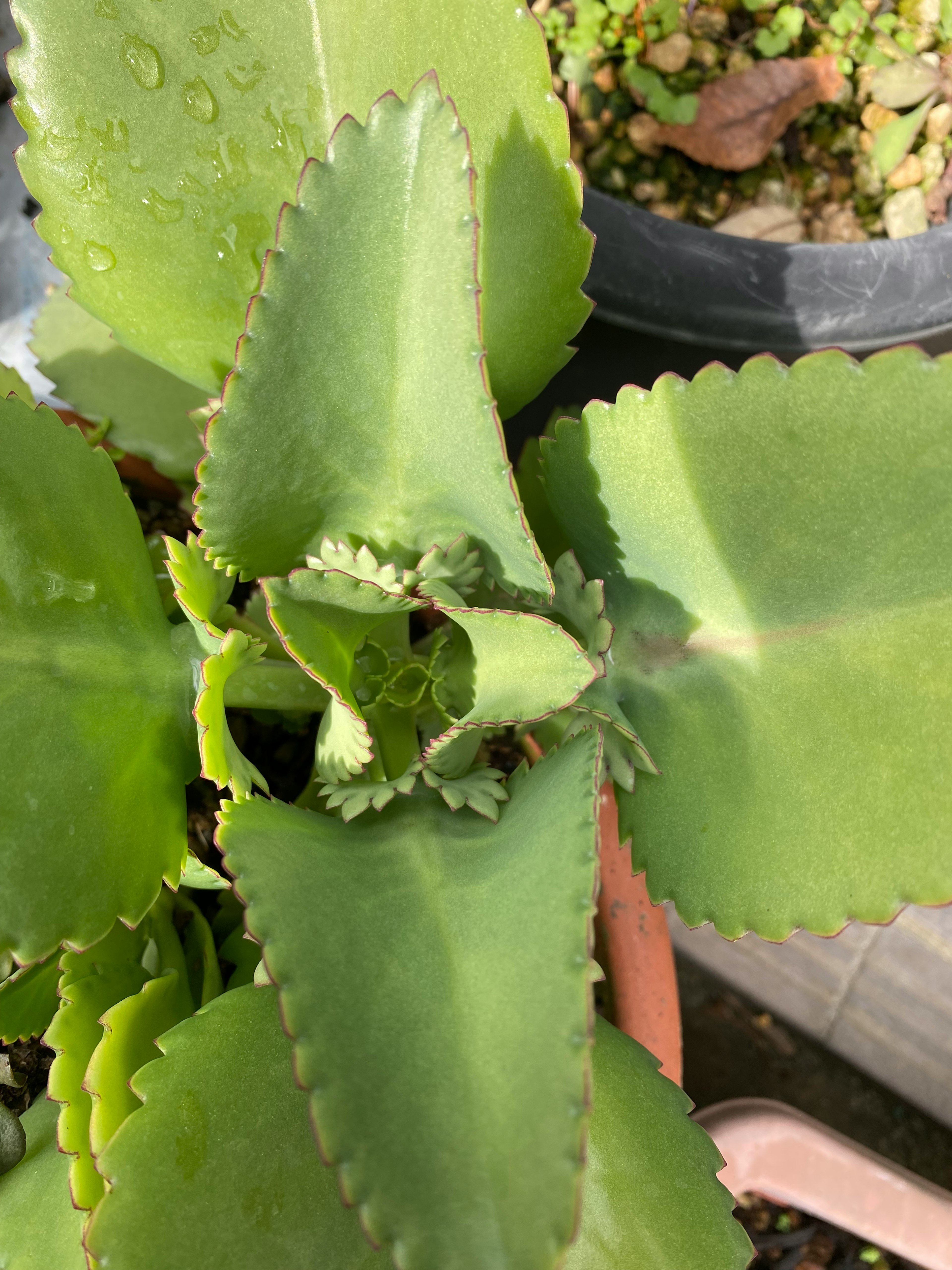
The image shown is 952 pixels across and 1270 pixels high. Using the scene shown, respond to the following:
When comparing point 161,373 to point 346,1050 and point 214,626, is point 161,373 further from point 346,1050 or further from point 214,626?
point 346,1050

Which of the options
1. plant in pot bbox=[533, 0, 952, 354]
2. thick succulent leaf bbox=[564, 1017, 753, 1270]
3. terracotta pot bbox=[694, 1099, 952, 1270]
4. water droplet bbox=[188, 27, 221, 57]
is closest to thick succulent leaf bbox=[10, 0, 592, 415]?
water droplet bbox=[188, 27, 221, 57]

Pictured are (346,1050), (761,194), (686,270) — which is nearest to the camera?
(346,1050)

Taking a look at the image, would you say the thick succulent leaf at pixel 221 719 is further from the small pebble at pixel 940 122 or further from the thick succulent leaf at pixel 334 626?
the small pebble at pixel 940 122

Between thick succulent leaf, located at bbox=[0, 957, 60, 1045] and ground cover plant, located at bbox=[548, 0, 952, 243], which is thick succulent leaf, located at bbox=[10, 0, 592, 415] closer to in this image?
thick succulent leaf, located at bbox=[0, 957, 60, 1045]

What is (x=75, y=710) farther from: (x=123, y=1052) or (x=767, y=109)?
(x=767, y=109)

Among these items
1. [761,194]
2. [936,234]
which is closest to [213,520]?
[936,234]

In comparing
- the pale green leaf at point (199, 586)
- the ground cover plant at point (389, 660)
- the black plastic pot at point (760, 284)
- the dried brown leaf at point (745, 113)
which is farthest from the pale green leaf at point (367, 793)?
the dried brown leaf at point (745, 113)

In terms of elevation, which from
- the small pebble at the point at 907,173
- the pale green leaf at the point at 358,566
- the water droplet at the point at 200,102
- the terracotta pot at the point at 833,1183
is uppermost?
the water droplet at the point at 200,102
